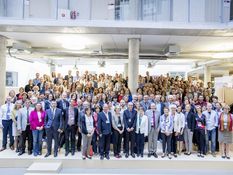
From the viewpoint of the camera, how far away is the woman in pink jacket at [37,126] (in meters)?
8.55

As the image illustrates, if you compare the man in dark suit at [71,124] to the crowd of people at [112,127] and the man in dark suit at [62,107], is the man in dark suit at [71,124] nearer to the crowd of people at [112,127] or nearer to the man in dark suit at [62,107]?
the crowd of people at [112,127]

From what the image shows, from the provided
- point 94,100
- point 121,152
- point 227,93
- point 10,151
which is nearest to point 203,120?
point 121,152

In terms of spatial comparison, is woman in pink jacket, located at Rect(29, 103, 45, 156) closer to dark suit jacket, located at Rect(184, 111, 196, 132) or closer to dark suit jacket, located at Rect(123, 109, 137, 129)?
dark suit jacket, located at Rect(123, 109, 137, 129)

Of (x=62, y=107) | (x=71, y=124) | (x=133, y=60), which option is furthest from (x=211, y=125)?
(x=62, y=107)

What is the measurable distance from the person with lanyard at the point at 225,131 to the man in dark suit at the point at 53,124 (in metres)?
4.85

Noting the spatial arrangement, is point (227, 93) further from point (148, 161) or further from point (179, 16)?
point (148, 161)

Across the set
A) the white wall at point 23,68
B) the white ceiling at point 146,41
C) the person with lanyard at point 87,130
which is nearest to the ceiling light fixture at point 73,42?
the white ceiling at point 146,41

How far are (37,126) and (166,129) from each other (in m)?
3.84

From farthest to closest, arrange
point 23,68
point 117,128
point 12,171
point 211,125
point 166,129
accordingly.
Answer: point 23,68 < point 211,125 < point 166,129 < point 117,128 < point 12,171

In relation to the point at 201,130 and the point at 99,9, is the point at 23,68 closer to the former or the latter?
the point at 99,9

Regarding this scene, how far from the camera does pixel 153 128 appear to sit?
Answer: 8945 mm

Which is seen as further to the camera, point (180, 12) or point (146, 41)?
point (146, 41)

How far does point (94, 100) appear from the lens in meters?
9.23

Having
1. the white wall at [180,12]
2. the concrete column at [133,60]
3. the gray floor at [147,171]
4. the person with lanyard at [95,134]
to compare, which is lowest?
the gray floor at [147,171]
